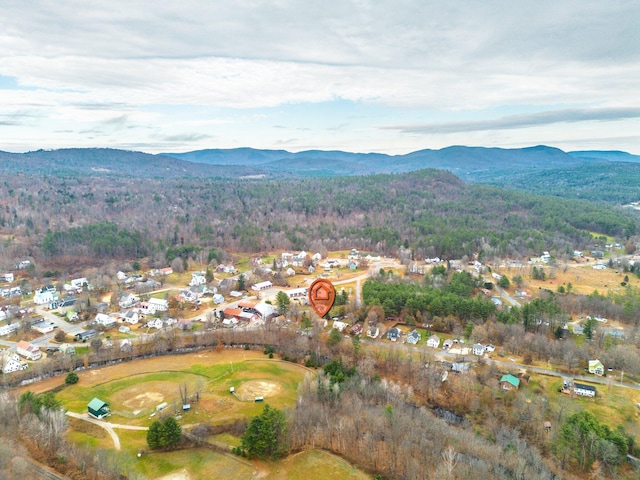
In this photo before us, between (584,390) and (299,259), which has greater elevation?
(299,259)

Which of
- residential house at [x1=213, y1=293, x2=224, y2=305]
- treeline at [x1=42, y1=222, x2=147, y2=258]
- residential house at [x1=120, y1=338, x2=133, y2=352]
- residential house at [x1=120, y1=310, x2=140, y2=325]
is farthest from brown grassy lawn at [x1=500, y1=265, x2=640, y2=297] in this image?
treeline at [x1=42, y1=222, x2=147, y2=258]

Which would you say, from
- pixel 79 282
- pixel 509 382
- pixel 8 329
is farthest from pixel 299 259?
pixel 509 382

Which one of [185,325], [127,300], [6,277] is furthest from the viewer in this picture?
[6,277]

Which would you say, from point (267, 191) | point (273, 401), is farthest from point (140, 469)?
point (267, 191)

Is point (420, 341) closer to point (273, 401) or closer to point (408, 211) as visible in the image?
point (273, 401)

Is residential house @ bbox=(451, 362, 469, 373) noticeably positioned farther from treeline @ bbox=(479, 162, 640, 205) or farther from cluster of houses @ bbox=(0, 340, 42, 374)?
treeline @ bbox=(479, 162, 640, 205)

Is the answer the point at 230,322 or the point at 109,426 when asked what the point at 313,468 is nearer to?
the point at 109,426
